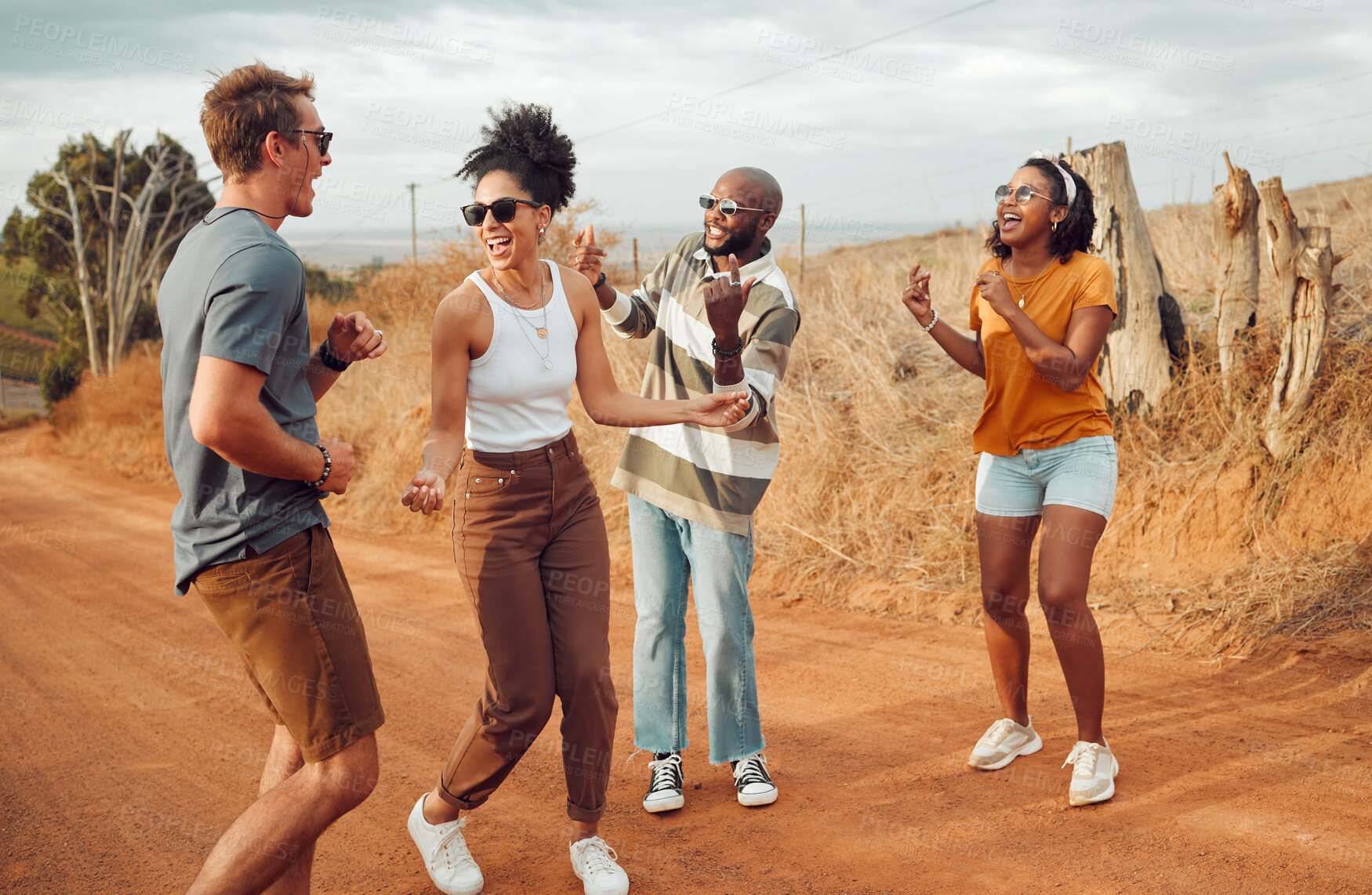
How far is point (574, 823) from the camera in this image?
3.12 m

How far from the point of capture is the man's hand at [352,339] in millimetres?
2668

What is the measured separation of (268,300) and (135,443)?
46.8ft

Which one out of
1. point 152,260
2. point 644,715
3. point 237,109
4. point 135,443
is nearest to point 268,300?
Answer: point 237,109

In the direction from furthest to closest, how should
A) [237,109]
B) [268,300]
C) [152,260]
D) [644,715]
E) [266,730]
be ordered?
[152,260]
[266,730]
[644,715]
[237,109]
[268,300]

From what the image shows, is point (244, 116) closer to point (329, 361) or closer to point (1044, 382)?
point (329, 361)

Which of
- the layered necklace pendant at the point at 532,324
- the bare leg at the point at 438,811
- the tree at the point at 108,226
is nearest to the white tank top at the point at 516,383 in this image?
the layered necklace pendant at the point at 532,324

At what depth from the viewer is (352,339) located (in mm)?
2686

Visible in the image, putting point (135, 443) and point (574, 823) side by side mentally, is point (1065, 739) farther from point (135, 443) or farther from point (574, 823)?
point (135, 443)

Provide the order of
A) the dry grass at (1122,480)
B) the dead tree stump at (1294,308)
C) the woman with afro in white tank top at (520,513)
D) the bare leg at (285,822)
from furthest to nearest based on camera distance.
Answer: the dead tree stump at (1294,308)
the dry grass at (1122,480)
the woman with afro in white tank top at (520,513)
the bare leg at (285,822)

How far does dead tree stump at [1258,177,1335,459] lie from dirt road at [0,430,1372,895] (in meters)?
1.65

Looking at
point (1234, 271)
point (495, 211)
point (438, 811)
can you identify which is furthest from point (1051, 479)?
point (1234, 271)

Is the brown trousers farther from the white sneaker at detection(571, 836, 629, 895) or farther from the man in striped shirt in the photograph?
the man in striped shirt

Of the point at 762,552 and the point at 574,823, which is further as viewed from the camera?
the point at 762,552

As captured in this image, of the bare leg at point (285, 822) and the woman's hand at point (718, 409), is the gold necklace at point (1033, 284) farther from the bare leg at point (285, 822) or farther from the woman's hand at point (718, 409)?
the bare leg at point (285, 822)
